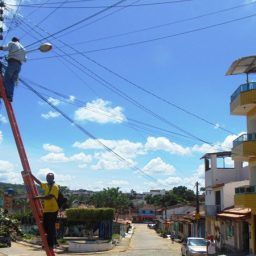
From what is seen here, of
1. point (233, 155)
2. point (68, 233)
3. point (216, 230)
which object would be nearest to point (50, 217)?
point (233, 155)

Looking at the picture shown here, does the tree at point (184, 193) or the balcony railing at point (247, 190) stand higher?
the tree at point (184, 193)

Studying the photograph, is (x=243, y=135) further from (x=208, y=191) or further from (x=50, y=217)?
(x=50, y=217)

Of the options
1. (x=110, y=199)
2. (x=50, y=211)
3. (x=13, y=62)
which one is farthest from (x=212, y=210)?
(x=110, y=199)

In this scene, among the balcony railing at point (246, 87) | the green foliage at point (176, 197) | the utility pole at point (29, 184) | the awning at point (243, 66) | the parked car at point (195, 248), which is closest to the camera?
the utility pole at point (29, 184)

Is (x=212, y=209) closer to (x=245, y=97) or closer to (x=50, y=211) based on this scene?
(x=245, y=97)

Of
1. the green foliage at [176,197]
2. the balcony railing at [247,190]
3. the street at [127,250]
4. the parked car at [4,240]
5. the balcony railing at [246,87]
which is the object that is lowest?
the street at [127,250]

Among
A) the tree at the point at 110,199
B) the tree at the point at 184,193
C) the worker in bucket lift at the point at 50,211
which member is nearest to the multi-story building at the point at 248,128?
the worker in bucket lift at the point at 50,211

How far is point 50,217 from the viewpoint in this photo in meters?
8.97

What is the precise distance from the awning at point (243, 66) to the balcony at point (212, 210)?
20017 mm

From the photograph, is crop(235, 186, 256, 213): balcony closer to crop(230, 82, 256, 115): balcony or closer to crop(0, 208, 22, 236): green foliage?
crop(230, 82, 256, 115): balcony

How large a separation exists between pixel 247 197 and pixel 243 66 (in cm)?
815

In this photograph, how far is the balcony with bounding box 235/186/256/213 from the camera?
1288 inches

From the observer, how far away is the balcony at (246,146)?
109 feet

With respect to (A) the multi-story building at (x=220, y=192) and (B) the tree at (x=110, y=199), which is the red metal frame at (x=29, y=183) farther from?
(B) the tree at (x=110, y=199)
